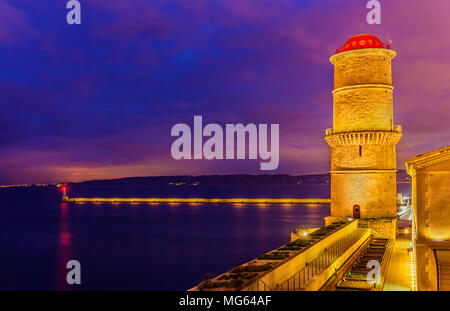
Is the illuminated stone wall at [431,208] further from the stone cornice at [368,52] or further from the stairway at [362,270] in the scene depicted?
the stone cornice at [368,52]

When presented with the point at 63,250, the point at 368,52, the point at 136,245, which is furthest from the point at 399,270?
the point at 63,250

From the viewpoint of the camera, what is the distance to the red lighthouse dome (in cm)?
2528

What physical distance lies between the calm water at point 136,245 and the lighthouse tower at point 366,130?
13.4 metres

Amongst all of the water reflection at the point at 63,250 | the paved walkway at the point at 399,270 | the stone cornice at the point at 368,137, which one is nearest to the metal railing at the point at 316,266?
the paved walkway at the point at 399,270

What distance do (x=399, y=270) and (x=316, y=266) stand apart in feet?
18.9

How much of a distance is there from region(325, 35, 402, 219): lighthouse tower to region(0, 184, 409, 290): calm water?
44.0 feet

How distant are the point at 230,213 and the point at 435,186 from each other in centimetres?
→ 6531

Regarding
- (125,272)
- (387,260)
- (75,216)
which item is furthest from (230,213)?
(387,260)

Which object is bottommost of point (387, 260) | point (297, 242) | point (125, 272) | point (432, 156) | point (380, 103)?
point (125, 272)

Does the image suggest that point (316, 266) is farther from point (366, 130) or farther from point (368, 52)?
point (368, 52)

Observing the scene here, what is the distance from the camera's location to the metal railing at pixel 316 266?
1058 centimetres
